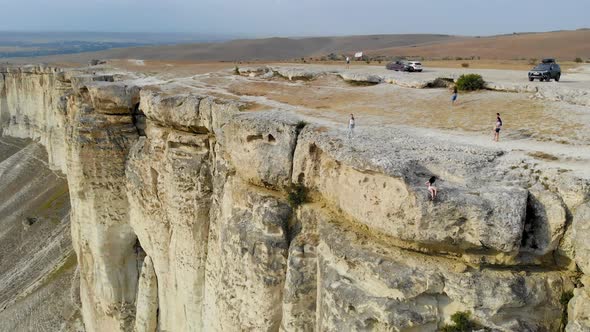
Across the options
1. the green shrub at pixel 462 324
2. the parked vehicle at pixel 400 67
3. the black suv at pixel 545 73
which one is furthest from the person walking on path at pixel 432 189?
the parked vehicle at pixel 400 67

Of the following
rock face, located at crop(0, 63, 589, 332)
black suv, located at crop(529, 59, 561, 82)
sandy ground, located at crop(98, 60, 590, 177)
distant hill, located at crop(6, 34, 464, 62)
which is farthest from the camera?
distant hill, located at crop(6, 34, 464, 62)

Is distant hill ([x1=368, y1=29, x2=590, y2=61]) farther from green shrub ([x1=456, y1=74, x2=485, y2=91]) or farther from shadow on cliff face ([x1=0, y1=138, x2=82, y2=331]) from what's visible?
shadow on cliff face ([x1=0, y1=138, x2=82, y2=331])

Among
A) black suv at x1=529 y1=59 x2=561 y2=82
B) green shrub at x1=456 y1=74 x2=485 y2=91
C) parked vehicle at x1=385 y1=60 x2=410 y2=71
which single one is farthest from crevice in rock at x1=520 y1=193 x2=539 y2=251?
parked vehicle at x1=385 y1=60 x2=410 y2=71

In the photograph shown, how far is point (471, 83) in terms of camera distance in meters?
20.3

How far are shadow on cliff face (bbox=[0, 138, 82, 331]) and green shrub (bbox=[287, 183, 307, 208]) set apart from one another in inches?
806

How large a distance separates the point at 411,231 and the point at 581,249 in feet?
9.62

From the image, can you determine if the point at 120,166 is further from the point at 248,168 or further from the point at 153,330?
the point at 248,168

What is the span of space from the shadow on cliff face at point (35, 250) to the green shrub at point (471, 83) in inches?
925

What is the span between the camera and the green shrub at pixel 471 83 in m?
20.3

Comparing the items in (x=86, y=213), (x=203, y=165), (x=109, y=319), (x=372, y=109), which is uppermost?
(x=372, y=109)

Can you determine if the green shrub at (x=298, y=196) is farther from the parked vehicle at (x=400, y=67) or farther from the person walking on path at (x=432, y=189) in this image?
the parked vehicle at (x=400, y=67)

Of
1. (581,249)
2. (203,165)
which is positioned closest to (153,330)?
(203,165)

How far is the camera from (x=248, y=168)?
1392cm

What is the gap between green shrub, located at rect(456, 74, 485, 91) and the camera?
20297 mm
